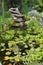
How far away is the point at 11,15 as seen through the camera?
20.4 ft

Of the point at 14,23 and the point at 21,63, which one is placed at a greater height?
the point at 14,23

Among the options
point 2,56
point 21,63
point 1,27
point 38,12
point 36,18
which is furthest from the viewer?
point 38,12

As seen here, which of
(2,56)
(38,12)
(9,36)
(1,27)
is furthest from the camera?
(38,12)

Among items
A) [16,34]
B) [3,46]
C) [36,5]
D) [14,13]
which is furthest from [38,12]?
[3,46]

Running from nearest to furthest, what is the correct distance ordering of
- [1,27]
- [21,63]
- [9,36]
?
[21,63], [9,36], [1,27]

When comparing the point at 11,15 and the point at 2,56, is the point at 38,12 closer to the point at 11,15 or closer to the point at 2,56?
the point at 11,15

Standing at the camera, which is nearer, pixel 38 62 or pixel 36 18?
pixel 38 62

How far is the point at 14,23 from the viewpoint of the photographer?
20.1 feet

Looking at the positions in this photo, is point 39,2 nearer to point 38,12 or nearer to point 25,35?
point 38,12

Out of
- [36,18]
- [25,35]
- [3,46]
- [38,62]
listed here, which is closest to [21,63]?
[38,62]

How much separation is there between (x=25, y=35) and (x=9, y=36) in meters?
0.43

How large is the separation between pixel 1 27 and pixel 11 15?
48cm

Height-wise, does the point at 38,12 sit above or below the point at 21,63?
above

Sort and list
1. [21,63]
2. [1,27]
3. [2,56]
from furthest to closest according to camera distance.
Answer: [1,27], [2,56], [21,63]
